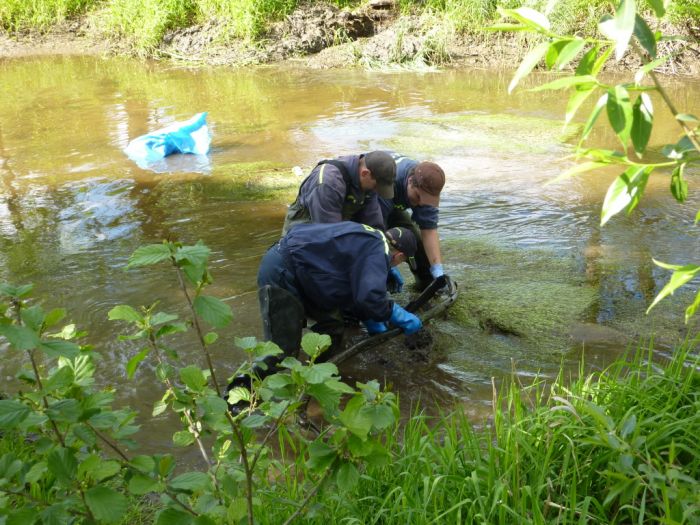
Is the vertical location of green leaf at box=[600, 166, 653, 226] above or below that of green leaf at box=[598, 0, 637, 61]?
below

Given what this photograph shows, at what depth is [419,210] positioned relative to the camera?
4926 millimetres

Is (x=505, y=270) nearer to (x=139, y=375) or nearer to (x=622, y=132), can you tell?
(x=139, y=375)

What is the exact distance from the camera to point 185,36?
1697cm

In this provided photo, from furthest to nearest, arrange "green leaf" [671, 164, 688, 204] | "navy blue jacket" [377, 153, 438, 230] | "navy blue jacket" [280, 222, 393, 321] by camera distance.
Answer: "navy blue jacket" [377, 153, 438, 230] → "navy blue jacket" [280, 222, 393, 321] → "green leaf" [671, 164, 688, 204]

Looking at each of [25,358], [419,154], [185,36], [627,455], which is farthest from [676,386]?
[185,36]

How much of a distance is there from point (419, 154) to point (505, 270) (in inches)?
132

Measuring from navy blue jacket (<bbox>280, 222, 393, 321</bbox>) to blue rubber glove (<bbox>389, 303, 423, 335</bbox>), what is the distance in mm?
314

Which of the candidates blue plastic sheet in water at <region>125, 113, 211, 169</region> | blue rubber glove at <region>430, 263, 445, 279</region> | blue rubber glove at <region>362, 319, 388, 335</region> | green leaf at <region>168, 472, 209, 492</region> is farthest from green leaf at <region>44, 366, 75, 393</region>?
blue plastic sheet in water at <region>125, 113, 211, 169</region>

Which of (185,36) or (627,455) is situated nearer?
(627,455)

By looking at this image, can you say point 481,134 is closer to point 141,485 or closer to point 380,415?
point 380,415

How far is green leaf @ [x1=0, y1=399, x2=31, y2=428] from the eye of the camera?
1584 mm

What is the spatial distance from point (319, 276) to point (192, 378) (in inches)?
73.1

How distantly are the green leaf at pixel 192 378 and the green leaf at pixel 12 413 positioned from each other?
38 centimetres

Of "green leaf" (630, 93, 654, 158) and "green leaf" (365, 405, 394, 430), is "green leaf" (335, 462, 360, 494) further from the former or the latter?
"green leaf" (630, 93, 654, 158)
